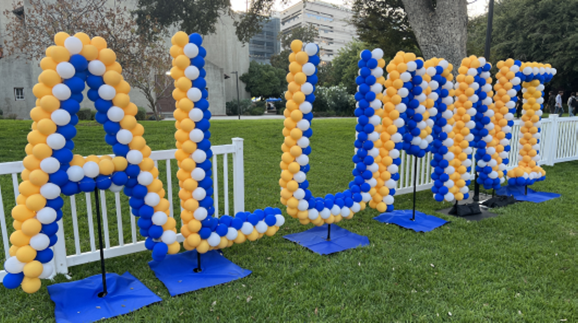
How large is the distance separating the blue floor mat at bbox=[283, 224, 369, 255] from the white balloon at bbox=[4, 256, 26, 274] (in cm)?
279

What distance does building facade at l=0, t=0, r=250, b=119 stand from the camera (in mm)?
23875

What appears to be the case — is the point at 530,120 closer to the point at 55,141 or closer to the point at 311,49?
the point at 311,49

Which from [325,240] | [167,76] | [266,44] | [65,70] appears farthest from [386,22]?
[266,44]

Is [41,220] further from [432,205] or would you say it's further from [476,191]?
[476,191]

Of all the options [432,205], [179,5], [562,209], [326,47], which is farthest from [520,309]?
[326,47]

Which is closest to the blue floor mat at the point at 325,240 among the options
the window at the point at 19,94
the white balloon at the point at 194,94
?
the white balloon at the point at 194,94

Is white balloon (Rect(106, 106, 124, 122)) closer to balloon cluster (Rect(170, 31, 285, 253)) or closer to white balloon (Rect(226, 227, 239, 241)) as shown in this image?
balloon cluster (Rect(170, 31, 285, 253))

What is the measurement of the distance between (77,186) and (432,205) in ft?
17.4

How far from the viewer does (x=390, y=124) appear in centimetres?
519

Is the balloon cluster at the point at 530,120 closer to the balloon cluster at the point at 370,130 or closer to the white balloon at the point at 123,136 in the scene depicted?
the balloon cluster at the point at 370,130

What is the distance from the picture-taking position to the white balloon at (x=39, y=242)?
2.87 m

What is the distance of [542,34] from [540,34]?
0.20m

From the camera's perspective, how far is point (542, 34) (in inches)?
939

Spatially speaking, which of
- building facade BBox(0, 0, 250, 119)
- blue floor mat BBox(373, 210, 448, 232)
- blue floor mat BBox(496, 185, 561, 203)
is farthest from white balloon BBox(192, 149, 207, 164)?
building facade BBox(0, 0, 250, 119)
